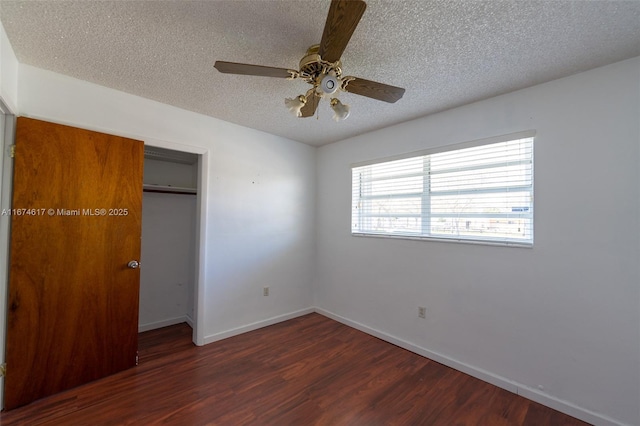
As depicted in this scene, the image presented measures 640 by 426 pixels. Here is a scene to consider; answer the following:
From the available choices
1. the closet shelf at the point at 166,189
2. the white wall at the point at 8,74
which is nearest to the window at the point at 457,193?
the closet shelf at the point at 166,189

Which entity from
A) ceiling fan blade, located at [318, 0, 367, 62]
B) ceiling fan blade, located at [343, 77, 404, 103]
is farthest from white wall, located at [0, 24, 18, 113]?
ceiling fan blade, located at [343, 77, 404, 103]

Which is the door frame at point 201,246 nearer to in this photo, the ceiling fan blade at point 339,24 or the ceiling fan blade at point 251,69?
the ceiling fan blade at point 251,69

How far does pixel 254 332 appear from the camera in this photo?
3201 millimetres

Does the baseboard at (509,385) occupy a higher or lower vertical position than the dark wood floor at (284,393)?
higher

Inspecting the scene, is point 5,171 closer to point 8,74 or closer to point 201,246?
point 8,74

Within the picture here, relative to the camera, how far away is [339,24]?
115cm

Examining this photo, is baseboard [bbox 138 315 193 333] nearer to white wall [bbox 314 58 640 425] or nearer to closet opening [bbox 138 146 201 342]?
closet opening [bbox 138 146 201 342]

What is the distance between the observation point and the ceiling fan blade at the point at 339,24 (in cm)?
105

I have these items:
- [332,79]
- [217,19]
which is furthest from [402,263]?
[217,19]

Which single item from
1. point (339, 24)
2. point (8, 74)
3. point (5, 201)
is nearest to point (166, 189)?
point (5, 201)

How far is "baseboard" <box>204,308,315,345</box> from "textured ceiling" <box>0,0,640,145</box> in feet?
8.41

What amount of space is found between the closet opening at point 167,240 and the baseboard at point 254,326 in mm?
370

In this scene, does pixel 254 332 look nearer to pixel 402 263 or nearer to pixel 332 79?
pixel 402 263

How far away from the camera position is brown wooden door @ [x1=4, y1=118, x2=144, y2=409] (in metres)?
1.89
